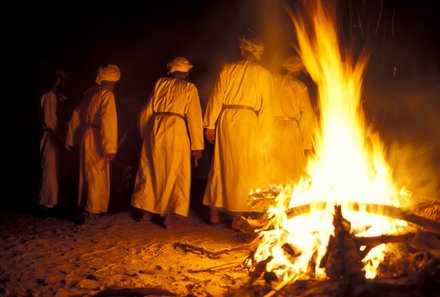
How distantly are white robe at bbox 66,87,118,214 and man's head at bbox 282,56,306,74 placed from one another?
2.90 metres

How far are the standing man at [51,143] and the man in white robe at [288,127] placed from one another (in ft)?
11.6

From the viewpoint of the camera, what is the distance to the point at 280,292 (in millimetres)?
3027

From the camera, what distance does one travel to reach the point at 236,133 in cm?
577

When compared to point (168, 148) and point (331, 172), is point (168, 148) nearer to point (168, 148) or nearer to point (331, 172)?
point (168, 148)

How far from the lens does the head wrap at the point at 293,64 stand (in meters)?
6.81

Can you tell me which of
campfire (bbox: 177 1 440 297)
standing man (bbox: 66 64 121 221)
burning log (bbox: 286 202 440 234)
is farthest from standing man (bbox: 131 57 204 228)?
burning log (bbox: 286 202 440 234)

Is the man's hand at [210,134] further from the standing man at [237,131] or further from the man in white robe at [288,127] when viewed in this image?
the man in white robe at [288,127]

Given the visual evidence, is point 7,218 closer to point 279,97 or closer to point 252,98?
point 252,98

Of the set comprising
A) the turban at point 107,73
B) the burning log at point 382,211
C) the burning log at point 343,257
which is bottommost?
the burning log at point 343,257

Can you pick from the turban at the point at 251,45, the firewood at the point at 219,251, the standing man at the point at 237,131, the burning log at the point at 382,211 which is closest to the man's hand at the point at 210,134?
the standing man at the point at 237,131

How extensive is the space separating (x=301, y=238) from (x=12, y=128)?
9.21 meters

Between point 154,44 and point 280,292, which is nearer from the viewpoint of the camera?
point 280,292

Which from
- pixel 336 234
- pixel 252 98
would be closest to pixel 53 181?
pixel 252 98

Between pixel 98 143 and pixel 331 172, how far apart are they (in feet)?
11.9
